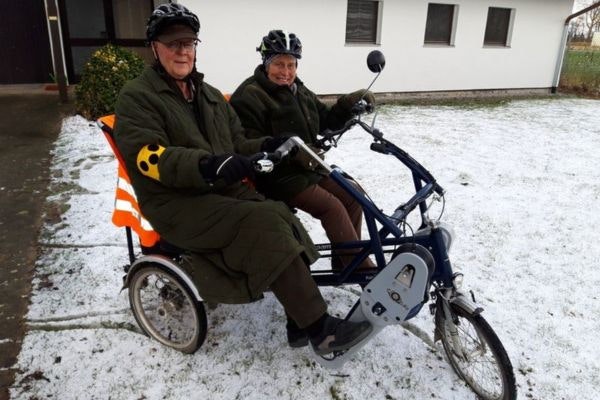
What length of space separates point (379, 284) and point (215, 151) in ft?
3.54

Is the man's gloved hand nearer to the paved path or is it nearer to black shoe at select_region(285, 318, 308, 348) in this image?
black shoe at select_region(285, 318, 308, 348)

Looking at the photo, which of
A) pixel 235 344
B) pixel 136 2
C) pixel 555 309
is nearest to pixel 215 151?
pixel 235 344

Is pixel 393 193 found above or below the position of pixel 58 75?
below

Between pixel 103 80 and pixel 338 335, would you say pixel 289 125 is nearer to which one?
pixel 338 335

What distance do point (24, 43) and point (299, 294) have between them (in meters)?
10.00

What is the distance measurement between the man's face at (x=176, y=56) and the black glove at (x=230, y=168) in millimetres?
610

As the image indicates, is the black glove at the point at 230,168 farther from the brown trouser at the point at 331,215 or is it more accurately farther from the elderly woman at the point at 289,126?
the brown trouser at the point at 331,215

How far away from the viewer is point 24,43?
9.62 metres

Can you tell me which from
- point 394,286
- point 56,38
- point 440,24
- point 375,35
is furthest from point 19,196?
point 440,24

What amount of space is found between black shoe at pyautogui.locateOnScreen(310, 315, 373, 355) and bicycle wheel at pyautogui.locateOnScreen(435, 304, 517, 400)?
1.39 feet

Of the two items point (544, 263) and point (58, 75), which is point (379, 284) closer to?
point (544, 263)

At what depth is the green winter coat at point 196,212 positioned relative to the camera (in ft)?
6.94

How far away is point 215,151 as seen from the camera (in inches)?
97.5

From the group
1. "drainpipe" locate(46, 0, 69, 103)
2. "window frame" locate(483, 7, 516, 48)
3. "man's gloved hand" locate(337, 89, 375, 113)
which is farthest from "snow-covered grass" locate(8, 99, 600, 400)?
"window frame" locate(483, 7, 516, 48)
